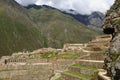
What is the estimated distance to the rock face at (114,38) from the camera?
16.6m

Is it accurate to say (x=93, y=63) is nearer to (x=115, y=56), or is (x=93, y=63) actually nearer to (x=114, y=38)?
(x=114, y=38)

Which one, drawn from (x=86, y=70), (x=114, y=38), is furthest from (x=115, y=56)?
(x=86, y=70)

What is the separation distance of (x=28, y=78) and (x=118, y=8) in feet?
82.5

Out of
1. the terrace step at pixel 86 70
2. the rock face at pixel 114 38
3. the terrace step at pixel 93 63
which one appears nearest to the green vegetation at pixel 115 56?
the rock face at pixel 114 38

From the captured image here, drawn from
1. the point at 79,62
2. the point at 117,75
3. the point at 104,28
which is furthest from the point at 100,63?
the point at 117,75

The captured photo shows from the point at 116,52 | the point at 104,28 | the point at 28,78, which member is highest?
the point at 104,28

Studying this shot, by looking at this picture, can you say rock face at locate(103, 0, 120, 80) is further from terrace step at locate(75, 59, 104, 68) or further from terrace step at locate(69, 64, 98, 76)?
terrace step at locate(75, 59, 104, 68)

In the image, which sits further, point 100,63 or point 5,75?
point 5,75

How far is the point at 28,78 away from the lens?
141ft

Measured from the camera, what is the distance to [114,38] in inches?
732

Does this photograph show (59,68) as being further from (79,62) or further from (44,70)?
(79,62)

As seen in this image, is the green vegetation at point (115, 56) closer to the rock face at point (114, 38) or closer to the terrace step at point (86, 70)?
the rock face at point (114, 38)

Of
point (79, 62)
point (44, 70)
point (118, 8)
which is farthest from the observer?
point (44, 70)

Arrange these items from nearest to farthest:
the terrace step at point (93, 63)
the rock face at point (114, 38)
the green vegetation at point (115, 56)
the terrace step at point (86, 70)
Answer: the rock face at point (114, 38), the green vegetation at point (115, 56), the terrace step at point (86, 70), the terrace step at point (93, 63)
